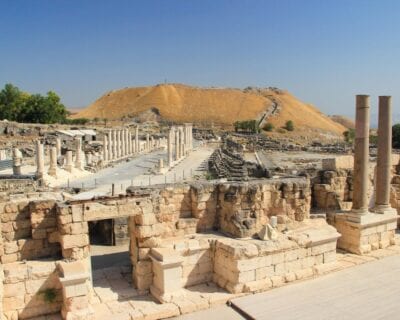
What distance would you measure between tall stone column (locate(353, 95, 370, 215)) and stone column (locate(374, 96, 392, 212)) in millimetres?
795

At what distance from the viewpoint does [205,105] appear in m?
128

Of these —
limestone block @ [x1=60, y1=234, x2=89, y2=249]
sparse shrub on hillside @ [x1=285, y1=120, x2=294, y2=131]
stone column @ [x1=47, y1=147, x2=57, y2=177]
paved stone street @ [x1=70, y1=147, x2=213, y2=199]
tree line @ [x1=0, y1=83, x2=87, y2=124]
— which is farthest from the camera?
sparse shrub on hillside @ [x1=285, y1=120, x2=294, y2=131]

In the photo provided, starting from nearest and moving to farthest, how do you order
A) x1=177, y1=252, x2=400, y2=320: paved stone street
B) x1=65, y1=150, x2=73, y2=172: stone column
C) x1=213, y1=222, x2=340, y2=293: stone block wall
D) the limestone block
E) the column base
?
x1=177, y1=252, x2=400, y2=320: paved stone street < the limestone block < x1=213, y1=222, x2=340, y2=293: stone block wall < the column base < x1=65, y1=150, x2=73, y2=172: stone column

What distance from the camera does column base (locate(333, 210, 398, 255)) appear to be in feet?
37.3

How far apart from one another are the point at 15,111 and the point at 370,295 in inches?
2561

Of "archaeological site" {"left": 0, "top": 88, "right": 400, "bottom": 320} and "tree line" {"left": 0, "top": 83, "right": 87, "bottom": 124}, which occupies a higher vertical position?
"tree line" {"left": 0, "top": 83, "right": 87, "bottom": 124}

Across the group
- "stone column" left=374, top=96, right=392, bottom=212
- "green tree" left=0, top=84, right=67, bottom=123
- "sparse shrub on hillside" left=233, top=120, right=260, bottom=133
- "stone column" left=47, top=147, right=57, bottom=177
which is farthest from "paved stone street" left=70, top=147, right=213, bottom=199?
"sparse shrub on hillside" left=233, top=120, right=260, bottom=133

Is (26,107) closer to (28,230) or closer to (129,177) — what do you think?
(129,177)

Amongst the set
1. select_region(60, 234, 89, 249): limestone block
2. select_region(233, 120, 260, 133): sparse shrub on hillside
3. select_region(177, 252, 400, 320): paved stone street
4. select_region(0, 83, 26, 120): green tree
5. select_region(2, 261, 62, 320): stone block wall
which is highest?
select_region(0, 83, 26, 120): green tree

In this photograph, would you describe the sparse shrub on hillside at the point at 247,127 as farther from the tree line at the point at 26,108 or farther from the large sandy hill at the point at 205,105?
the tree line at the point at 26,108

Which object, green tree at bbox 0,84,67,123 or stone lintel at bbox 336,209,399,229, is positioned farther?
green tree at bbox 0,84,67,123

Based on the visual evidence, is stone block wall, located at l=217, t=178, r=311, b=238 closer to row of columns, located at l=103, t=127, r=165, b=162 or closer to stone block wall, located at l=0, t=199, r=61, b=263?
stone block wall, located at l=0, t=199, r=61, b=263

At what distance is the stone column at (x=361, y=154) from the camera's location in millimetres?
11414

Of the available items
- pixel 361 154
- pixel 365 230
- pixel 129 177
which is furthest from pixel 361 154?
pixel 129 177
